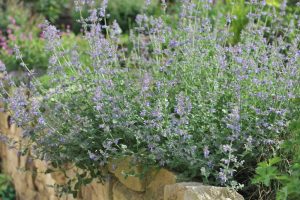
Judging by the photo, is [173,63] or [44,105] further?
[44,105]

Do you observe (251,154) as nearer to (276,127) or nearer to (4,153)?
(276,127)

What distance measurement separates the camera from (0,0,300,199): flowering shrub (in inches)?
112

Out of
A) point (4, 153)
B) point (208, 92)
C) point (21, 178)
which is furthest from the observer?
point (4, 153)

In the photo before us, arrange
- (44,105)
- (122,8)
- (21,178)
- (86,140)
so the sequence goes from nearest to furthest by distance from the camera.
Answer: (86,140)
(44,105)
(21,178)
(122,8)

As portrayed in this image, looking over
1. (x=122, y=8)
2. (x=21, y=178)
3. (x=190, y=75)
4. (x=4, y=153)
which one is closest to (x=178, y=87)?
(x=190, y=75)

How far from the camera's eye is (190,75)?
331cm

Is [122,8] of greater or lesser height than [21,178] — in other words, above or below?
above

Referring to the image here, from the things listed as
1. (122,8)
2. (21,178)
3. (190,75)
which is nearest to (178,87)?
(190,75)

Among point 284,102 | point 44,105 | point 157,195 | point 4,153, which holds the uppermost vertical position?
point 284,102

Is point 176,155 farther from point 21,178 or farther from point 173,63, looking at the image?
point 21,178

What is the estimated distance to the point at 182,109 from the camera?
274cm

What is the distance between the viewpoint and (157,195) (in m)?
3.09

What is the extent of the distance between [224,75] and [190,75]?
191 mm

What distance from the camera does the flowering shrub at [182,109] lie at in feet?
9.35
